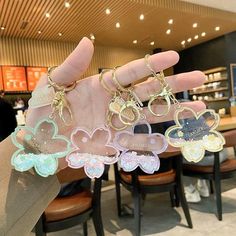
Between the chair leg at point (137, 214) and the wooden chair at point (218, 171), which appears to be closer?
the chair leg at point (137, 214)

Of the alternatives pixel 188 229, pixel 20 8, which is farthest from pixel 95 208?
pixel 20 8

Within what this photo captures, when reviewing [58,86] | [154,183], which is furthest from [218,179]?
[58,86]

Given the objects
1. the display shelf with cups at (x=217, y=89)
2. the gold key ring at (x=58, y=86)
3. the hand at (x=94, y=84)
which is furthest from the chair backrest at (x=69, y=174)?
the display shelf with cups at (x=217, y=89)

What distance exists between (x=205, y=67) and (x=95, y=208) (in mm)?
8529

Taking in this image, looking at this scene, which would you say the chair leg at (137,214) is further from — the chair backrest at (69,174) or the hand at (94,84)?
the hand at (94,84)

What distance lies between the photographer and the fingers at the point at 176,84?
0.57 metres

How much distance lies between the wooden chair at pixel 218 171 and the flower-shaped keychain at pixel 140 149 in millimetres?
2049

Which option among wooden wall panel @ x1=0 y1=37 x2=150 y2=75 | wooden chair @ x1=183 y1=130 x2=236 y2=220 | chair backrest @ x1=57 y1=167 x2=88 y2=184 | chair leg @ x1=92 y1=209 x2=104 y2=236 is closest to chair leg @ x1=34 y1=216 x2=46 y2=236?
chair backrest @ x1=57 y1=167 x2=88 y2=184

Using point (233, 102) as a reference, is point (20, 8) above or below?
above

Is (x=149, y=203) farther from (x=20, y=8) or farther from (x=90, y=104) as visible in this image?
(x=20, y=8)

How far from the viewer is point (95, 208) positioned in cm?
198

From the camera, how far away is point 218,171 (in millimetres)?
2621

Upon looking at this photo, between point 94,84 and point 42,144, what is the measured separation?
0.63ft

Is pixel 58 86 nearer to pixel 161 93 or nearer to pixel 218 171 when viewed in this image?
pixel 161 93
